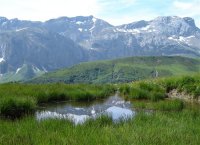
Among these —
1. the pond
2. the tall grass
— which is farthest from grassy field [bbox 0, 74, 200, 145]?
the tall grass

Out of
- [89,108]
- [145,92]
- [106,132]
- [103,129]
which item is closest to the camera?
[106,132]

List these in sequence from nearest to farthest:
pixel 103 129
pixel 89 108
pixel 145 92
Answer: pixel 103 129, pixel 89 108, pixel 145 92

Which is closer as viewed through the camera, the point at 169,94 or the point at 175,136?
the point at 175,136

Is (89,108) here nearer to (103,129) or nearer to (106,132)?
(103,129)

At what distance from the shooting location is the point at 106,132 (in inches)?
481

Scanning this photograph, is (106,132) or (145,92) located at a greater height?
(106,132)

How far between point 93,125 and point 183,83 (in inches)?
578

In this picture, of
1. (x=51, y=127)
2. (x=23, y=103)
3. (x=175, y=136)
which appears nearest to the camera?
(x=175, y=136)

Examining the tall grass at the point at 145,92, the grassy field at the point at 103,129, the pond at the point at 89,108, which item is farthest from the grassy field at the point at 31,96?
the tall grass at the point at 145,92

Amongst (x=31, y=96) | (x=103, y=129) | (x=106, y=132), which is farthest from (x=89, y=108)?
(x=106, y=132)

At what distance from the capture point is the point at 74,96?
78.4 ft

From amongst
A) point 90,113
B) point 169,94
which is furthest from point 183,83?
point 90,113

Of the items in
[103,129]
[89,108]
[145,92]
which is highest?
[103,129]

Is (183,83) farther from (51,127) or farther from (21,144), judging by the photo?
(21,144)
